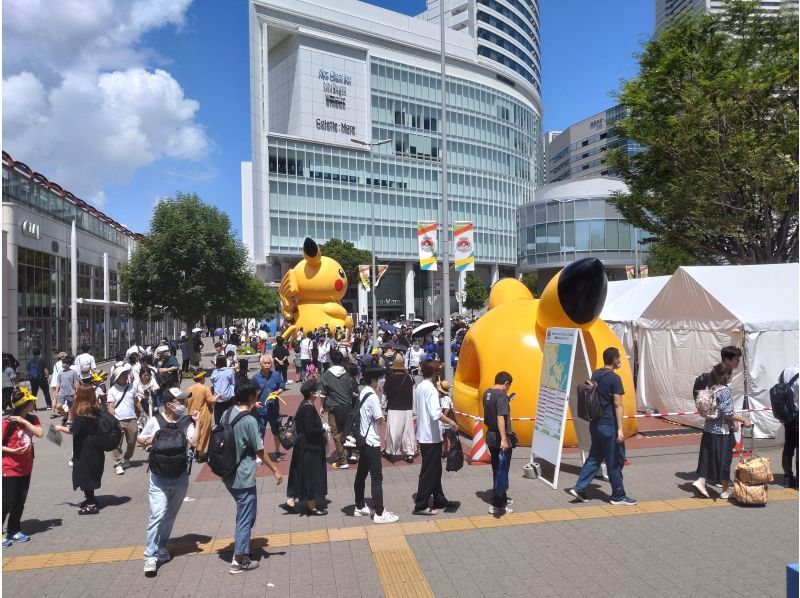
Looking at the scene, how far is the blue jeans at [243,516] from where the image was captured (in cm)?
549

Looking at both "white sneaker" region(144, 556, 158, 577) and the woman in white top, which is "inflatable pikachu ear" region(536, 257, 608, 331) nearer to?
the woman in white top

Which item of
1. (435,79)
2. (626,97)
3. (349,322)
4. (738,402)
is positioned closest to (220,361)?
(738,402)

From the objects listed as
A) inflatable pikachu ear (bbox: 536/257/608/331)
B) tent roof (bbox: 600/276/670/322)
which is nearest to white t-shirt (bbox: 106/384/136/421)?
inflatable pikachu ear (bbox: 536/257/608/331)

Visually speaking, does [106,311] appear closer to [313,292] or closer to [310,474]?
[313,292]

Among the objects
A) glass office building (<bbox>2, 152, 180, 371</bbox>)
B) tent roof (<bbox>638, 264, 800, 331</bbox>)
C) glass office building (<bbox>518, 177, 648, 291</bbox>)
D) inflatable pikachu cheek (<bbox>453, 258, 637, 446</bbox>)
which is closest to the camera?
inflatable pikachu cheek (<bbox>453, 258, 637, 446</bbox>)

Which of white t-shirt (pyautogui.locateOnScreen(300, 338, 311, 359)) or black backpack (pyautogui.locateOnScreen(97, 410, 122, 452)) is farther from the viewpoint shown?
white t-shirt (pyautogui.locateOnScreen(300, 338, 311, 359))

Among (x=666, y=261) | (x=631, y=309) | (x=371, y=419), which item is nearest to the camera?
(x=371, y=419)

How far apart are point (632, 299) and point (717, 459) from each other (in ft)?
23.8

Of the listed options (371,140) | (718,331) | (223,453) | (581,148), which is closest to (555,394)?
(223,453)

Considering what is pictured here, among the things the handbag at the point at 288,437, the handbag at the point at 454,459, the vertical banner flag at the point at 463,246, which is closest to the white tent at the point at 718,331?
the vertical banner flag at the point at 463,246

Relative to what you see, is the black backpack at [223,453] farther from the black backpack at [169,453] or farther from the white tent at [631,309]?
the white tent at [631,309]

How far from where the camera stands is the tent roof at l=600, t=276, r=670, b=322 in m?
13.6

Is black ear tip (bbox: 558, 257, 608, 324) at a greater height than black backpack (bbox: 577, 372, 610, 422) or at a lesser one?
greater

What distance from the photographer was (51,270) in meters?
23.4
